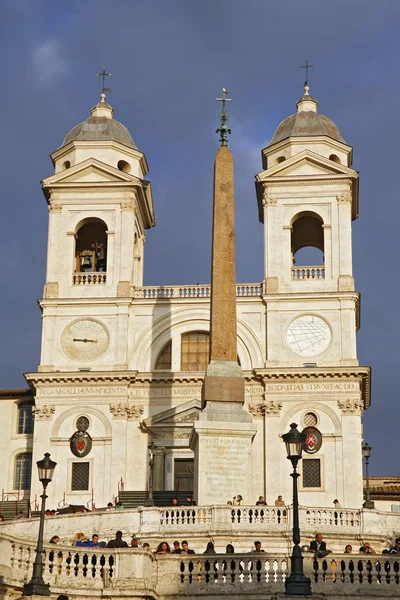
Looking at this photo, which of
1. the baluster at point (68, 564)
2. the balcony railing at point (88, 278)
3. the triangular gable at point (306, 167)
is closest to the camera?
the baluster at point (68, 564)

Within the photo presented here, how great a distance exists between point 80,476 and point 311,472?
10.1m

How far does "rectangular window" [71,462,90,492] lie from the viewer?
53.5 meters

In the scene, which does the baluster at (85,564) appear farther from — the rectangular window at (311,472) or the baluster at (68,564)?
the rectangular window at (311,472)

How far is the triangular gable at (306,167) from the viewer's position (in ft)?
189

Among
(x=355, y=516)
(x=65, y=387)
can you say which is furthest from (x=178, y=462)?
(x=355, y=516)

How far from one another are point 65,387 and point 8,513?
607cm

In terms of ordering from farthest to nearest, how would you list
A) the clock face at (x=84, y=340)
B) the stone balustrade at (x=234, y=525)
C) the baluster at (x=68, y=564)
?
the clock face at (x=84, y=340) → the stone balustrade at (x=234, y=525) → the baluster at (x=68, y=564)

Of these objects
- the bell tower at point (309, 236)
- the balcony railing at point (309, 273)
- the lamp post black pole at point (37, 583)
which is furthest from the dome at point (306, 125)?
the lamp post black pole at point (37, 583)

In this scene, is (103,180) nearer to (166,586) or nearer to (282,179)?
(282,179)

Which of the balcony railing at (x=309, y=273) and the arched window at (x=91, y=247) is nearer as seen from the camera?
the balcony railing at (x=309, y=273)

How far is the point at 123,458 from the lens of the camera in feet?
175

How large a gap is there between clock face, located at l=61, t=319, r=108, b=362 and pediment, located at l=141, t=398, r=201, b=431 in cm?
426

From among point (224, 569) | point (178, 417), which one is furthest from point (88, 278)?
point (224, 569)

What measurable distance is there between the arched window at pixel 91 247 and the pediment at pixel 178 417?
8.49 meters
